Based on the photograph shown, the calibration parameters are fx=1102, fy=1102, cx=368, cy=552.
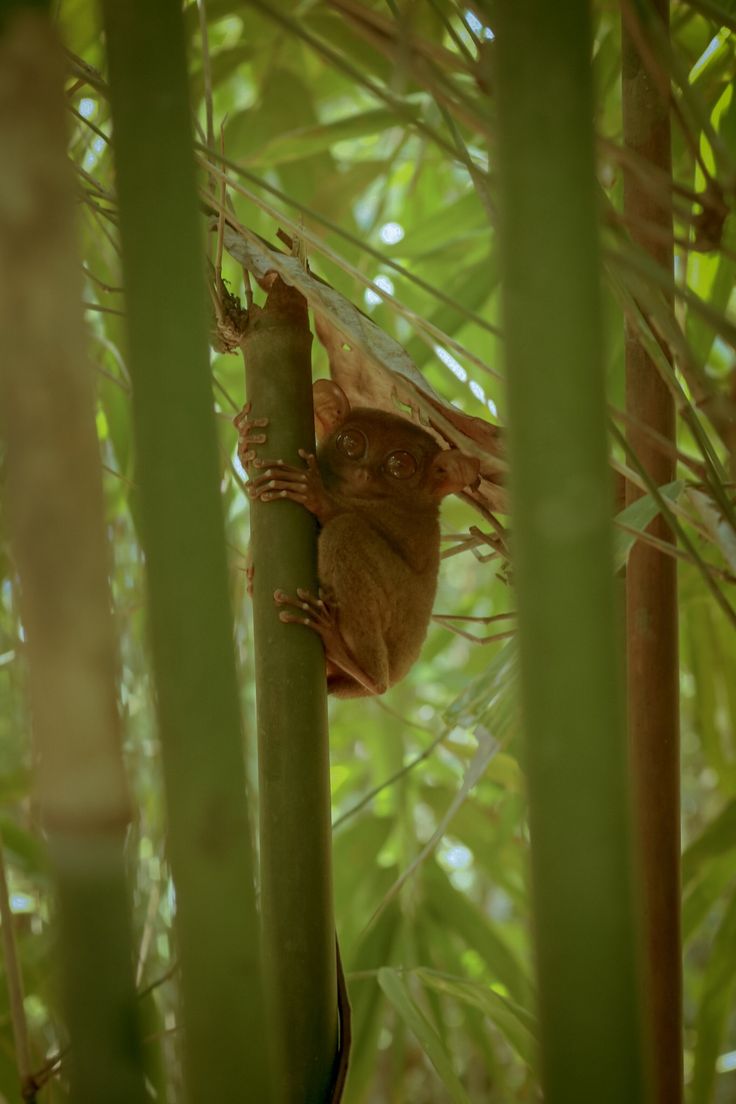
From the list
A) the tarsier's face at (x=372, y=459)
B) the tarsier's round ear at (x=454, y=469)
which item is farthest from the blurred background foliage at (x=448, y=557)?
the tarsier's face at (x=372, y=459)

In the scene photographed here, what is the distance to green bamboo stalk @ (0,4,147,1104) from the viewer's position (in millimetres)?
750

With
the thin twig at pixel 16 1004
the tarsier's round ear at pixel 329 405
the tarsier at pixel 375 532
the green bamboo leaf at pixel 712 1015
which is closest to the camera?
the thin twig at pixel 16 1004

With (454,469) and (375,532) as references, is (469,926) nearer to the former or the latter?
(375,532)

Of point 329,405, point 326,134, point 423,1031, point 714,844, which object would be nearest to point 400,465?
point 329,405

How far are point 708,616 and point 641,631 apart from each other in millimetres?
1225

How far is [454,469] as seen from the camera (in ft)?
6.86

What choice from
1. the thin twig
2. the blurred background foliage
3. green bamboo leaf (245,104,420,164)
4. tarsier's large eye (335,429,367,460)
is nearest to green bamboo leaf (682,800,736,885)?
the blurred background foliage

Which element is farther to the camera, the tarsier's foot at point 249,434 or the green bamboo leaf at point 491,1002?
the green bamboo leaf at point 491,1002

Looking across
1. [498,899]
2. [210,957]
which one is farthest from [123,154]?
[498,899]

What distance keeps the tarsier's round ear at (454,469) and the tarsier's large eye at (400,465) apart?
1.02ft

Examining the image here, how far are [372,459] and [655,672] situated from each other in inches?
44.7

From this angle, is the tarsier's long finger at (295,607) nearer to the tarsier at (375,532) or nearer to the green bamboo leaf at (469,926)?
the tarsier at (375,532)

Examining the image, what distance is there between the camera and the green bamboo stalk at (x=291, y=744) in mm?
1313

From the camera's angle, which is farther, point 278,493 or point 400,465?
point 400,465
